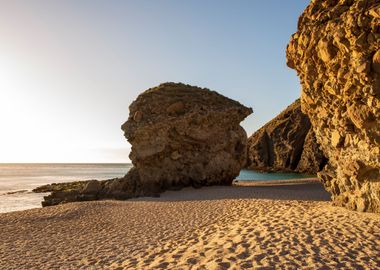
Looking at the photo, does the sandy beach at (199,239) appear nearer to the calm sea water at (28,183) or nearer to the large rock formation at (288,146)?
the calm sea water at (28,183)

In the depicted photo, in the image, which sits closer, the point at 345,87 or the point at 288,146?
the point at 345,87

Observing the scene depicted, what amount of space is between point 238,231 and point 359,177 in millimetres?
6724

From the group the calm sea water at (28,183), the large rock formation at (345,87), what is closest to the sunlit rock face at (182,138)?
the calm sea water at (28,183)

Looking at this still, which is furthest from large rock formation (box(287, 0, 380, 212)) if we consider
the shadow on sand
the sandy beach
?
the shadow on sand

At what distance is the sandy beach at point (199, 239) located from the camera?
9.55 m

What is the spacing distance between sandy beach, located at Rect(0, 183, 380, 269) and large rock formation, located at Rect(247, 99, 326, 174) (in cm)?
5862

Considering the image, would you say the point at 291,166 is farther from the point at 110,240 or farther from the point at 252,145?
the point at 110,240

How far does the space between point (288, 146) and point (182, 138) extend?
53.8m

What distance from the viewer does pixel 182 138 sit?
35625 mm

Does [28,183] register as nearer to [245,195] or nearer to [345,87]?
[245,195]

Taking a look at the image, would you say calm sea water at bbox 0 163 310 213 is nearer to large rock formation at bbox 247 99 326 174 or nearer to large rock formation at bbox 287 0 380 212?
large rock formation at bbox 247 99 326 174

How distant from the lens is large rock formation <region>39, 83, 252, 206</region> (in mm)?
34656

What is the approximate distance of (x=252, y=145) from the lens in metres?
102

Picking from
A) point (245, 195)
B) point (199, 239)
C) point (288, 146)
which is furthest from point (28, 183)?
point (199, 239)
